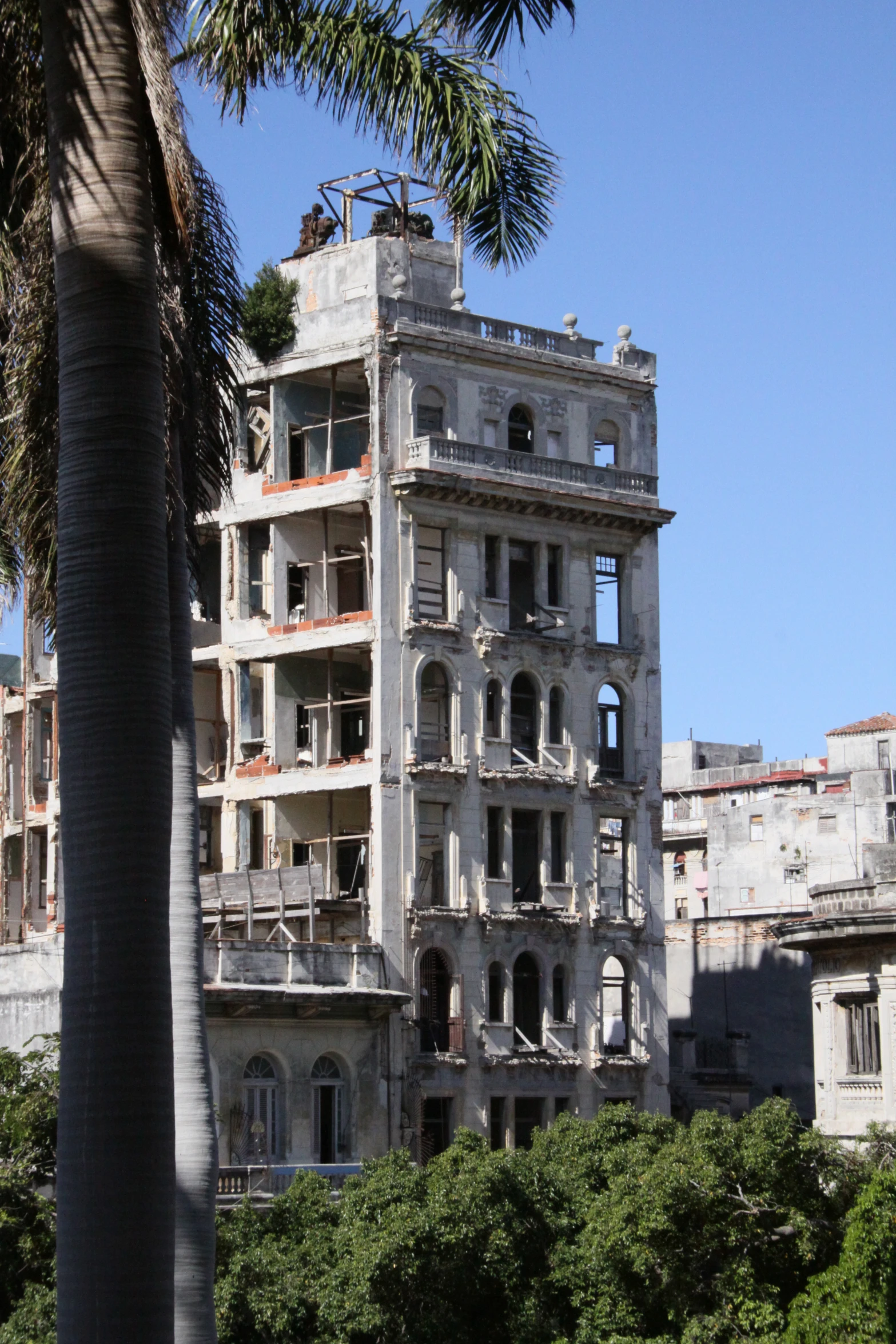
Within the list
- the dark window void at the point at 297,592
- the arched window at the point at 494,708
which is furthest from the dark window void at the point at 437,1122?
the dark window void at the point at 297,592

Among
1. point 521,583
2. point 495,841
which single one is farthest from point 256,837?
point 521,583

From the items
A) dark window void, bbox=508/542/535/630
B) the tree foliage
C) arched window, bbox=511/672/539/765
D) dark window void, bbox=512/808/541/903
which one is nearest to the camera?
the tree foliage

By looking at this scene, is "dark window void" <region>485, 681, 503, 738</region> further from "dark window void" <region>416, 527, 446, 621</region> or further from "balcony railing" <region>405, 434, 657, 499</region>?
"balcony railing" <region>405, 434, 657, 499</region>

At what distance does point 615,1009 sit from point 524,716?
14832 millimetres

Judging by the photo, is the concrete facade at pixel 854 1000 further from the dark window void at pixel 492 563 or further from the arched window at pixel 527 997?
the dark window void at pixel 492 563

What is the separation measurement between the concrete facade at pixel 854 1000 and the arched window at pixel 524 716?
49.6 feet

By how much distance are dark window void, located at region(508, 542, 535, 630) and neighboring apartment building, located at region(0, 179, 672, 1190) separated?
13cm

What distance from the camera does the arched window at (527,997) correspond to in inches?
2384

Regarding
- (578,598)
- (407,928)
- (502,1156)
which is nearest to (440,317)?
(578,598)

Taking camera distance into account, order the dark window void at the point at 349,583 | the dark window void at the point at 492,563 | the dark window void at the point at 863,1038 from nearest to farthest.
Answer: the dark window void at the point at 863,1038
the dark window void at the point at 492,563
the dark window void at the point at 349,583

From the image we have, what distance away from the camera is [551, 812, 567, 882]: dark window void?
6197 cm

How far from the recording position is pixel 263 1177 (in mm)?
50000

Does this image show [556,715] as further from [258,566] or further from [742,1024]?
[742,1024]

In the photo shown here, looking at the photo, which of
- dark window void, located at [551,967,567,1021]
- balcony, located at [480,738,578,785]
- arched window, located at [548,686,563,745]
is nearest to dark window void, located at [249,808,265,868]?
balcony, located at [480,738,578,785]
